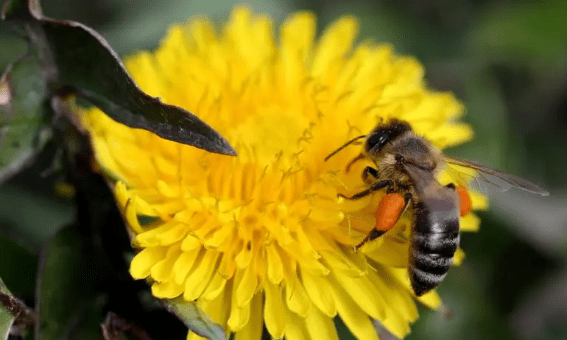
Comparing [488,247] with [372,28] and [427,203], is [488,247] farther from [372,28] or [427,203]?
[427,203]

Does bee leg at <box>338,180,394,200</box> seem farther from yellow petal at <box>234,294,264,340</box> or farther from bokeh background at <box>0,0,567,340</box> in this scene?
bokeh background at <box>0,0,567,340</box>

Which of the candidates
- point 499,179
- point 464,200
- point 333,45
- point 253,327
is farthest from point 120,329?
point 333,45

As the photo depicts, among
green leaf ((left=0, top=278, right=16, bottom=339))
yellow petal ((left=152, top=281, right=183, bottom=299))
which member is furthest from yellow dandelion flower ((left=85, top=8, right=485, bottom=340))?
green leaf ((left=0, top=278, right=16, bottom=339))

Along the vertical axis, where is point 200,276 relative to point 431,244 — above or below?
below

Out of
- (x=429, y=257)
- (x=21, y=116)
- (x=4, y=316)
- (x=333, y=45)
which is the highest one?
(x=333, y=45)

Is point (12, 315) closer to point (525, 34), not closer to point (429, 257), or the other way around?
point (429, 257)

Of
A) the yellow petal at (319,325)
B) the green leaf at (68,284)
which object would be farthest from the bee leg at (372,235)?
the green leaf at (68,284)

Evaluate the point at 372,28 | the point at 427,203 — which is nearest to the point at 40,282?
the point at 427,203

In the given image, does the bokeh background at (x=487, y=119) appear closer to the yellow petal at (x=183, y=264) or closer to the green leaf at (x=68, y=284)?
the green leaf at (x=68, y=284)
